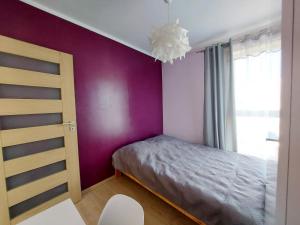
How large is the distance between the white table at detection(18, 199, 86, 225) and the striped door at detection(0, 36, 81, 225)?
89 cm

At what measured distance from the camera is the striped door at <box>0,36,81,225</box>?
1.40m

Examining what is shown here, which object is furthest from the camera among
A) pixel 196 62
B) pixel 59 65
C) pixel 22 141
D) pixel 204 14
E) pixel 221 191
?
pixel 196 62

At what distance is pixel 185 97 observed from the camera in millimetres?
3064

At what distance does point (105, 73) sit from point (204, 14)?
5.36ft

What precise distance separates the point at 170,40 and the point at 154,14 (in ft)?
2.81

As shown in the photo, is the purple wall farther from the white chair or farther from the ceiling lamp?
the white chair

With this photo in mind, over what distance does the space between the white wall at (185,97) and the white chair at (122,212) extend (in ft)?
7.53

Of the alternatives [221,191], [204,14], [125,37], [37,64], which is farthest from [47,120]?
[204,14]

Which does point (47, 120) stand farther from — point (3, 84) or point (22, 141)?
point (3, 84)

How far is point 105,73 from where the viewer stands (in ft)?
7.77

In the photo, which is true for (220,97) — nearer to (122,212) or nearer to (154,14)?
(154,14)

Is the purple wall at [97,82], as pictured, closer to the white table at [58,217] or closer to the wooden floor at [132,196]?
the wooden floor at [132,196]

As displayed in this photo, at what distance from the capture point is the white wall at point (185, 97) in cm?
284

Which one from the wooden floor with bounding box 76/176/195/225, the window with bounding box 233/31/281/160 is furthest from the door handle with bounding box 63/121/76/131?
the window with bounding box 233/31/281/160
